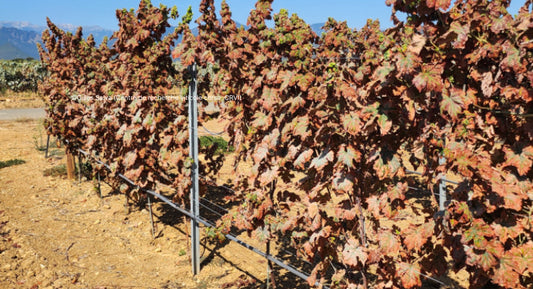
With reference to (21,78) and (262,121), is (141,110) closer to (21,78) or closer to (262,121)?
(262,121)

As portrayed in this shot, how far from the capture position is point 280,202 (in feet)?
12.3

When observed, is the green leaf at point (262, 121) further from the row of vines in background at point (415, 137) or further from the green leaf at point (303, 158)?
the green leaf at point (303, 158)

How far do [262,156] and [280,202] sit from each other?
0.50 meters

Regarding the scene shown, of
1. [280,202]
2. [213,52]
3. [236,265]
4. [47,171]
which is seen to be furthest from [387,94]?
[47,171]

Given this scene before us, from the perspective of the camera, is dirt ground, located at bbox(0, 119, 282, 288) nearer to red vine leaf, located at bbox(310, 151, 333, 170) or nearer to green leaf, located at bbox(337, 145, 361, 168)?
red vine leaf, located at bbox(310, 151, 333, 170)

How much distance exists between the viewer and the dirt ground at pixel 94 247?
4641 millimetres

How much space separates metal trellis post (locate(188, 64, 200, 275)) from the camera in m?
4.62

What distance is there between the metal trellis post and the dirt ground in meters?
0.25

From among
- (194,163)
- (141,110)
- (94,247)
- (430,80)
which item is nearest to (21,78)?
(94,247)

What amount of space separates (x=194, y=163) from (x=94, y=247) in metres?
2.09

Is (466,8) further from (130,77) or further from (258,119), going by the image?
(130,77)

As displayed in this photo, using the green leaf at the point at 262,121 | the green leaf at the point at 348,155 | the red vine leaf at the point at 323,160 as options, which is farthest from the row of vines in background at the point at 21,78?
the green leaf at the point at 348,155

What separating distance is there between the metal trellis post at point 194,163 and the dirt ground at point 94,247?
246mm

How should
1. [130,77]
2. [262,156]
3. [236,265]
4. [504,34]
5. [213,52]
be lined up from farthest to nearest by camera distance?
1. [130,77]
2. [236,265]
3. [213,52]
4. [262,156]
5. [504,34]
